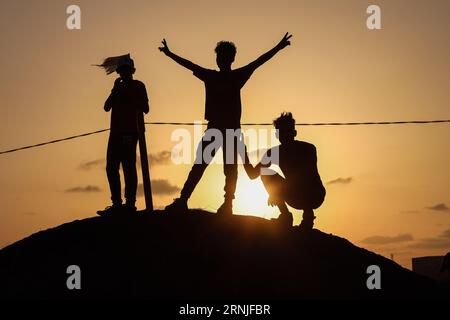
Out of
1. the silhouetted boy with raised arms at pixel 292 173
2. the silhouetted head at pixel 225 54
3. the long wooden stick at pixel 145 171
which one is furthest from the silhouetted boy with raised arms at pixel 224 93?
the long wooden stick at pixel 145 171

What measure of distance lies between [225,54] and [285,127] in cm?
173

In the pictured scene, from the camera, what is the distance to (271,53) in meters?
13.4

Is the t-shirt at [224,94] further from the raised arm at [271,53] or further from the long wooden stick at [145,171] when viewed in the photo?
the long wooden stick at [145,171]

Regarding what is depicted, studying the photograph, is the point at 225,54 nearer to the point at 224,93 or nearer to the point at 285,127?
the point at 224,93

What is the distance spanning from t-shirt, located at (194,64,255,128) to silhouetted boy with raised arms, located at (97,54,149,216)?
1.30 m

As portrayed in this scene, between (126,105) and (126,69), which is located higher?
(126,69)

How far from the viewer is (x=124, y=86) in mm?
13906

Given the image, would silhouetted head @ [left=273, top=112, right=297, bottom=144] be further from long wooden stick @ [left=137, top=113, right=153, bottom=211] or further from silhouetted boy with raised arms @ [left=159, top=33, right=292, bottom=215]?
long wooden stick @ [left=137, top=113, right=153, bottom=211]

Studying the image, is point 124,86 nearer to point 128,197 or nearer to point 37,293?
point 128,197

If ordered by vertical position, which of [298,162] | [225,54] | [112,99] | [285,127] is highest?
[225,54]

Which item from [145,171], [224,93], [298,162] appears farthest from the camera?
[145,171]

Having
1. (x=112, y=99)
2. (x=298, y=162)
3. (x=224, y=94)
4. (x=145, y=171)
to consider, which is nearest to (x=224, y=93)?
(x=224, y=94)
